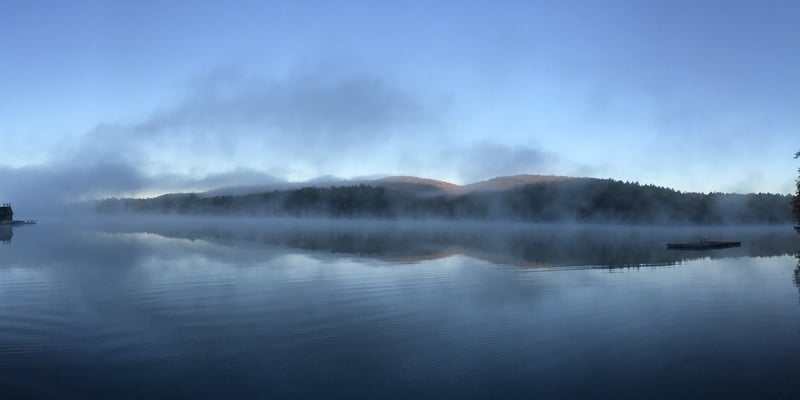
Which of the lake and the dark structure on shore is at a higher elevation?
the dark structure on shore

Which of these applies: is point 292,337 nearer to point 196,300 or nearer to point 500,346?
point 500,346

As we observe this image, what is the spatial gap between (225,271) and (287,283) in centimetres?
834

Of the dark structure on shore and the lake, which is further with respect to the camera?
the dark structure on shore

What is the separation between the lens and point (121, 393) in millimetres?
13891

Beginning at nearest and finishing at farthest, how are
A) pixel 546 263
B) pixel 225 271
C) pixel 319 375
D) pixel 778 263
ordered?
1. pixel 319 375
2. pixel 225 271
3. pixel 546 263
4. pixel 778 263

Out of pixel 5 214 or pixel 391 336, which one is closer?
pixel 391 336

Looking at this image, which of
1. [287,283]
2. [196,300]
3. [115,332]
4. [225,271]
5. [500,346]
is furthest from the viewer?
[225,271]

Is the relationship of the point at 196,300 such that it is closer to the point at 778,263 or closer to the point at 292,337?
the point at 292,337

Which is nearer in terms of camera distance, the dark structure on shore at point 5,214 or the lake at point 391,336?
the lake at point 391,336

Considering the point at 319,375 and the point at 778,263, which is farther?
the point at 778,263

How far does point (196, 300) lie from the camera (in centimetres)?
2753

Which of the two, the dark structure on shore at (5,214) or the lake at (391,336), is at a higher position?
the dark structure on shore at (5,214)

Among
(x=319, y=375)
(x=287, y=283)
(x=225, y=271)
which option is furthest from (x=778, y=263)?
(x=319, y=375)

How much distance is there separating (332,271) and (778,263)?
44674 millimetres
